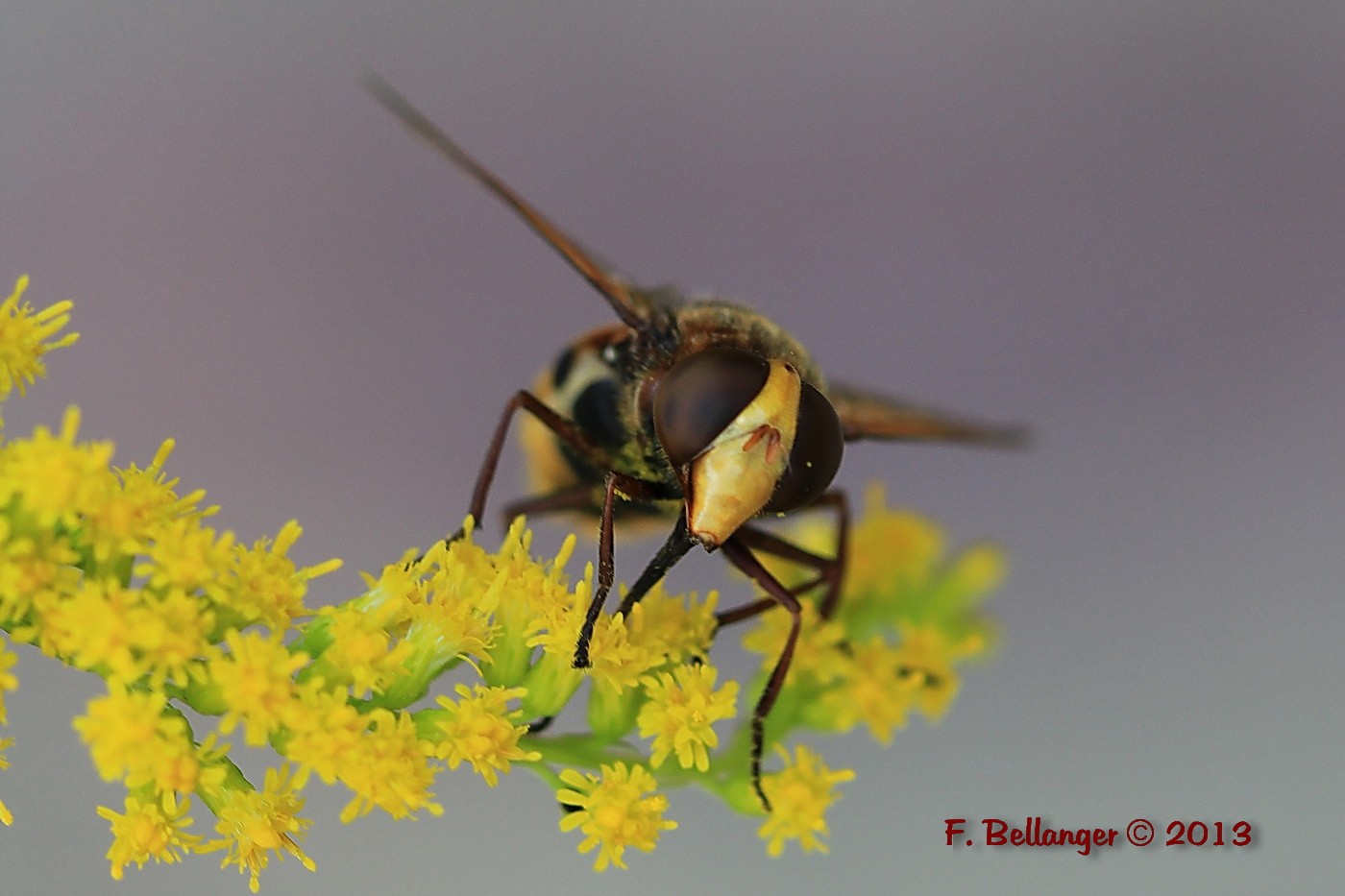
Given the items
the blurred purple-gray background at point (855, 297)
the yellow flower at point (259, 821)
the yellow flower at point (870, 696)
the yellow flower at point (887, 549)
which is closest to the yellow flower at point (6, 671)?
the yellow flower at point (259, 821)

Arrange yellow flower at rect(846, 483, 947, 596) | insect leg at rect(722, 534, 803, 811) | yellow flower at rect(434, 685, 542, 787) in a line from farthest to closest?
yellow flower at rect(846, 483, 947, 596) → insect leg at rect(722, 534, 803, 811) → yellow flower at rect(434, 685, 542, 787)

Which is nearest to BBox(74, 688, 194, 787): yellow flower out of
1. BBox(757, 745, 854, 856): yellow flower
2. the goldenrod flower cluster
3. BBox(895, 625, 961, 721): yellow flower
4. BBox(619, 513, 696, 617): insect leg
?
the goldenrod flower cluster

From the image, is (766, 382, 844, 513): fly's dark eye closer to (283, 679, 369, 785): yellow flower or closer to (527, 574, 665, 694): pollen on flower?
(527, 574, 665, 694): pollen on flower

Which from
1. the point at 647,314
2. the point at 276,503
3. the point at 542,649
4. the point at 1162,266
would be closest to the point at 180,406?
the point at 276,503

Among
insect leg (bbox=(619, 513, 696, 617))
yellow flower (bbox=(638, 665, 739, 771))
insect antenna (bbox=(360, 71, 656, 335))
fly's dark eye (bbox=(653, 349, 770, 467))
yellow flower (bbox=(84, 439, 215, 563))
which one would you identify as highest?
insect antenna (bbox=(360, 71, 656, 335))

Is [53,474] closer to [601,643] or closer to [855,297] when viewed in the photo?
[601,643]

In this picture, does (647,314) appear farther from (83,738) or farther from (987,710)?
(987,710)
